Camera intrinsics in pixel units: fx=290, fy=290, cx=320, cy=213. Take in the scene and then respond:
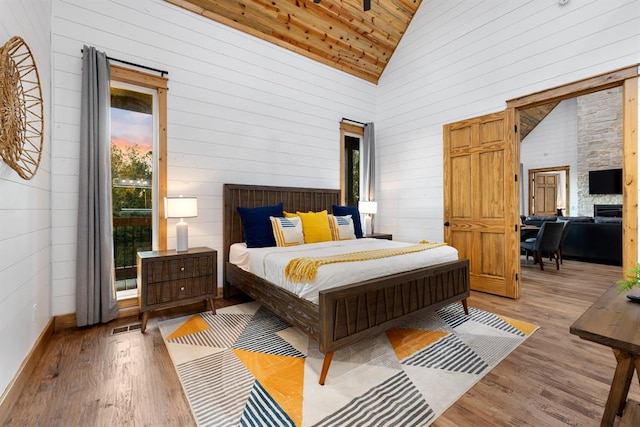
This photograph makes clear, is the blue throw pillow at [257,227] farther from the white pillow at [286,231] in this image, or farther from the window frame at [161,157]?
the window frame at [161,157]

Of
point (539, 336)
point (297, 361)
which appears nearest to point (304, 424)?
point (297, 361)

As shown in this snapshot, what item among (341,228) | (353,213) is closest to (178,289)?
(341,228)

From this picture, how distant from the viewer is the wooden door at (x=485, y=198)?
3.72m

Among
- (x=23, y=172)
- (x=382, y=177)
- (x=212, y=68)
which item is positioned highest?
(x=212, y=68)

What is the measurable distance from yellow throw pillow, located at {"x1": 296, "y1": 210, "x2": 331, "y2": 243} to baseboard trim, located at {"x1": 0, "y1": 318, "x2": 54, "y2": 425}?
2508mm

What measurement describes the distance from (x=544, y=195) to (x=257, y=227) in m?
9.90

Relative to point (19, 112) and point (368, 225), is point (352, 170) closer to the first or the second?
point (368, 225)

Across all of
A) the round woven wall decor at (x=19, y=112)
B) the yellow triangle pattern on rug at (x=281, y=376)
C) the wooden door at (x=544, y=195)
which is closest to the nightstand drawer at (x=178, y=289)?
the yellow triangle pattern on rug at (x=281, y=376)

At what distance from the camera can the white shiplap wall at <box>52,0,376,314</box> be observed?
2.83 metres

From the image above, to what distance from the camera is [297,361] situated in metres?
2.20

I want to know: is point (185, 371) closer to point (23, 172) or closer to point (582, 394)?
point (23, 172)

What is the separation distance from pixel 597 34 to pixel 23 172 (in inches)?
209

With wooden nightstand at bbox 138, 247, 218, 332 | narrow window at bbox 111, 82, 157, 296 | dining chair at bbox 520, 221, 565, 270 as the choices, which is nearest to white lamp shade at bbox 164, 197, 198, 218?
wooden nightstand at bbox 138, 247, 218, 332

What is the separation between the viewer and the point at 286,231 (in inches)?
136
